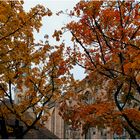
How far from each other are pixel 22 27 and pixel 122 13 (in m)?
4.37

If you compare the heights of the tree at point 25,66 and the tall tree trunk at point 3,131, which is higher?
the tree at point 25,66

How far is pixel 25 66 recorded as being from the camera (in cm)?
1873

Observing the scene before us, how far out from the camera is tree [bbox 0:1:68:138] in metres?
16.8

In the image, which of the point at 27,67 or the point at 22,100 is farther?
the point at 22,100

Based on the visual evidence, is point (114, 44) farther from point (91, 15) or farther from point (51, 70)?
point (51, 70)

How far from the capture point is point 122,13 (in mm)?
17969

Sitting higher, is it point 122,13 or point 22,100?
point 122,13

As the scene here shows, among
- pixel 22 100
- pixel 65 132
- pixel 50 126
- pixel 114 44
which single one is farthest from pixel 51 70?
pixel 50 126

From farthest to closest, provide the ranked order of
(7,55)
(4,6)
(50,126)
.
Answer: (50,126), (7,55), (4,6)

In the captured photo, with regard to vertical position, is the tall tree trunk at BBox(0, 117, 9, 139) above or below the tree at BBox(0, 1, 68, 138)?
below

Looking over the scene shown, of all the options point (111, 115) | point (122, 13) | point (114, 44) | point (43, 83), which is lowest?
point (111, 115)

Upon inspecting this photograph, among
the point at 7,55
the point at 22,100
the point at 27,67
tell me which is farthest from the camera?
the point at 22,100

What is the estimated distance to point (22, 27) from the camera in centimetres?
1702

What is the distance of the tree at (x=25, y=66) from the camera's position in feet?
55.2
